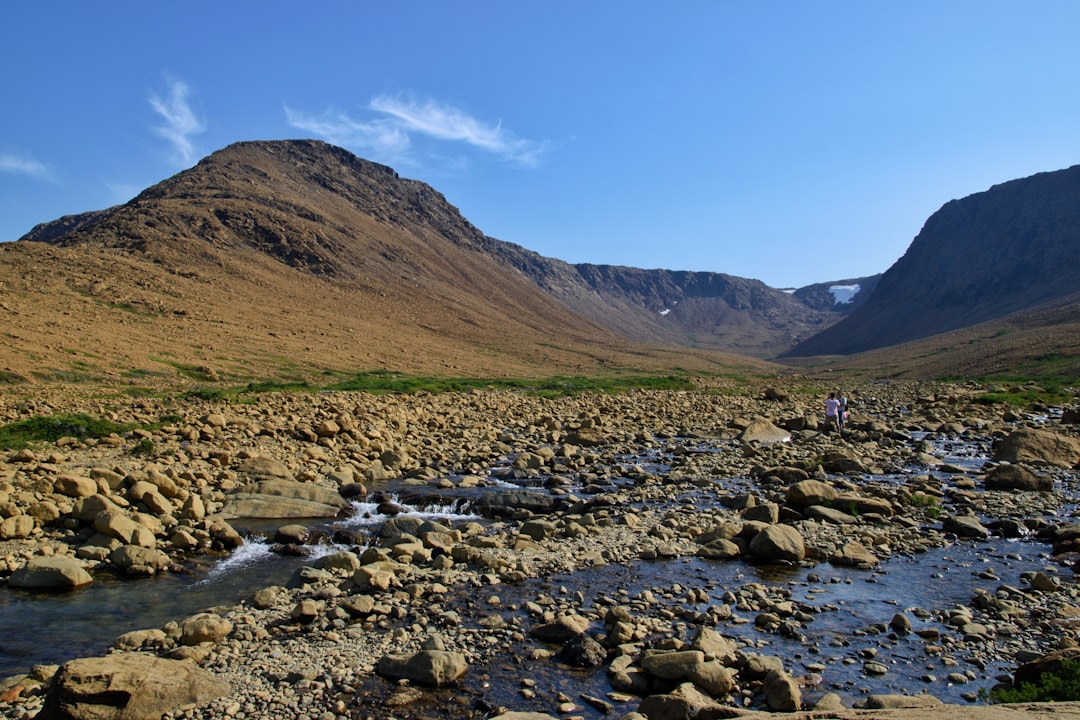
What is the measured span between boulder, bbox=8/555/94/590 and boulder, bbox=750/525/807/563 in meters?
12.5

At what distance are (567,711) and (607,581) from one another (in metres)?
4.49

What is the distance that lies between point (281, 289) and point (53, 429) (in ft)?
254

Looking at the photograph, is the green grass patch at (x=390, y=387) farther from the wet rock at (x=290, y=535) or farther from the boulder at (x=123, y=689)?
the boulder at (x=123, y=689)

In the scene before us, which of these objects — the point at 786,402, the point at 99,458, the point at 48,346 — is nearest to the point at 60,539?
the point at 99,458

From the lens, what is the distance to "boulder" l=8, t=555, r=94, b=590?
450 inches

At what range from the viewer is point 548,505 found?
18875mm

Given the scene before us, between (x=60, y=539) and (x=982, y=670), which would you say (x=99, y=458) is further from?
(x=982, y=670)

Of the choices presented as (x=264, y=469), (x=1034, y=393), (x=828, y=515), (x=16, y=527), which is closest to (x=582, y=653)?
(x=828, y=515)

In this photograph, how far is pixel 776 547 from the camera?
13.5m

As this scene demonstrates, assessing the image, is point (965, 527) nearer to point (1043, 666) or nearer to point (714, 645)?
point (1043, 666)

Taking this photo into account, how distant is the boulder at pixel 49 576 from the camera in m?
11.4

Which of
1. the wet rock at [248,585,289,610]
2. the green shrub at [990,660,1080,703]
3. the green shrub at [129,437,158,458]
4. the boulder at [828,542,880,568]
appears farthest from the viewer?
the green shrub at [129,437,158,458]

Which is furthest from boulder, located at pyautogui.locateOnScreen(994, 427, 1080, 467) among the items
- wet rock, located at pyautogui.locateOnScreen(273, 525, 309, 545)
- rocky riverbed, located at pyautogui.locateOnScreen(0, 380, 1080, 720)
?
wet rock, located at pyautogui.locateOnScreen(273, 525, 309, 545)

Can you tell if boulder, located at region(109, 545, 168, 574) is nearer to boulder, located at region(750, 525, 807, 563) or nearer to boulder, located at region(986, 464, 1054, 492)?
boulder, located at region(750, 525, 807, 563)
